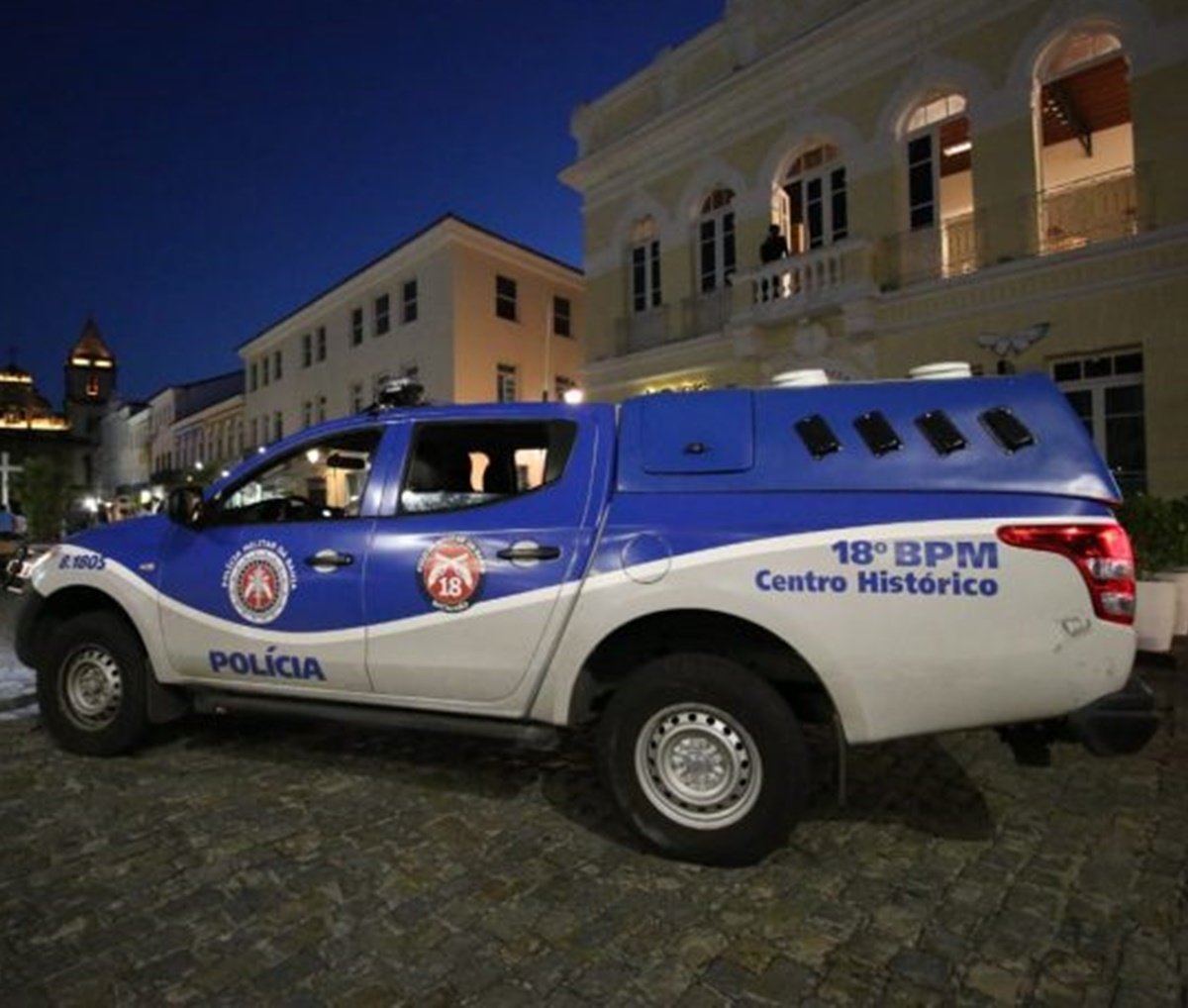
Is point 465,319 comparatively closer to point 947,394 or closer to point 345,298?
point 345,298

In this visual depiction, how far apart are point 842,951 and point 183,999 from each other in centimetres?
217

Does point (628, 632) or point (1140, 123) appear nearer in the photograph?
point (628, 632)

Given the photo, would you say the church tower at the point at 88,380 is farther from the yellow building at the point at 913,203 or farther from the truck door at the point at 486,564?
the truck door at the point at 486,564

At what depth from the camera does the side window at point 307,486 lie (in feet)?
13.7

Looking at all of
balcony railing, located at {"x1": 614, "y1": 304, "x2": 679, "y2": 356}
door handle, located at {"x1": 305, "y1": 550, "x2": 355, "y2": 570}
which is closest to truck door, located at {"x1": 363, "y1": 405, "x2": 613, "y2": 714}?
door handle, located at {"x1": 305, "y1": 550, "x2": 355, "y2": 570}

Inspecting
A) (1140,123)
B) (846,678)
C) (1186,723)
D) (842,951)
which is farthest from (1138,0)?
(842,951)

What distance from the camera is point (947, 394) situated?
316cm

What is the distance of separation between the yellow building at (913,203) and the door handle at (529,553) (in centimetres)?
885

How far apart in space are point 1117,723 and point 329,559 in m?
3.50

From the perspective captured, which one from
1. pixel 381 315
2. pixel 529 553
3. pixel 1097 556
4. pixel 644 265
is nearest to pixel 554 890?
pixel 529 553

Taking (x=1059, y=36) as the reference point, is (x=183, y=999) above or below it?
below

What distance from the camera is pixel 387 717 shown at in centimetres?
391

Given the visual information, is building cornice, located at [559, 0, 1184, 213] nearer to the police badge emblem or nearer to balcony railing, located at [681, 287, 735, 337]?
balcony railing, located at [681, 287, 735, 337]

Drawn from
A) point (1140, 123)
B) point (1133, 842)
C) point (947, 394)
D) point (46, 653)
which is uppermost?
point (1140, 123)
